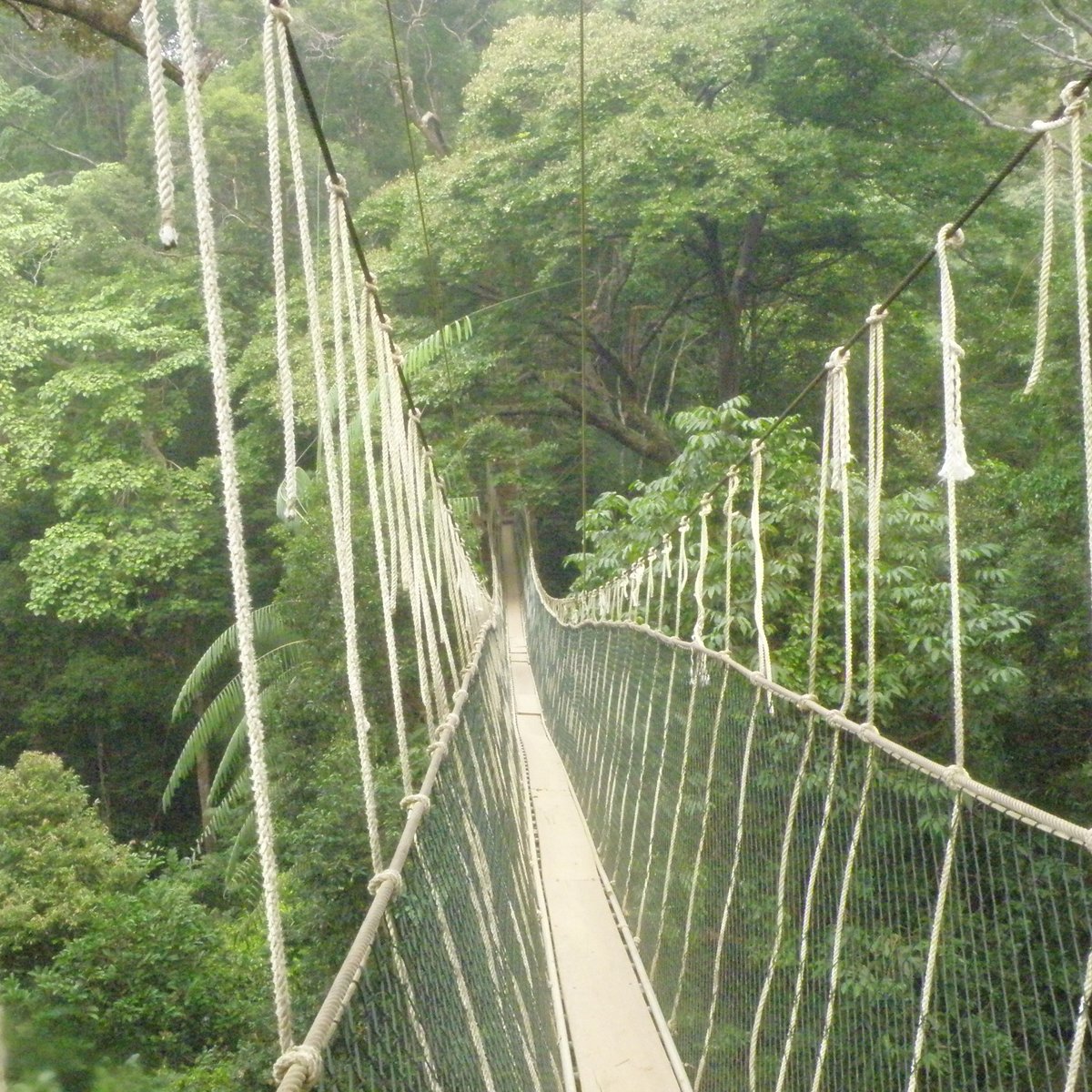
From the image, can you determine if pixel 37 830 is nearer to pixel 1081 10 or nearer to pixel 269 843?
pixel 269 843

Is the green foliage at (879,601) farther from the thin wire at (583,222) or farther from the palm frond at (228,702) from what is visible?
the palm frond at (228,702)

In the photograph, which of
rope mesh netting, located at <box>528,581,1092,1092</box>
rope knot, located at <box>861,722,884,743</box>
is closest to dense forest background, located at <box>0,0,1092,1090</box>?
rope mesh netting, located at <box>528,581,1092,1092</box>

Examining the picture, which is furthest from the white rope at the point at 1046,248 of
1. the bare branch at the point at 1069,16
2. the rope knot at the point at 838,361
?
the bare branch at the point at 1069,16

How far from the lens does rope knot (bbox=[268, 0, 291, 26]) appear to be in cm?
115

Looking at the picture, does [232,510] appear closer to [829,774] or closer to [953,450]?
[953,450]

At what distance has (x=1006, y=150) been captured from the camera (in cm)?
748

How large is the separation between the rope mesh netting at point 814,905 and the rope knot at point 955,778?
1.1 inches

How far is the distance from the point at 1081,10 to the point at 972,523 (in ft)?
10.5

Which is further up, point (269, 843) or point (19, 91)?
point (19, 91)

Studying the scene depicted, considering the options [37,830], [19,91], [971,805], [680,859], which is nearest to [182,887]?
[37,830]

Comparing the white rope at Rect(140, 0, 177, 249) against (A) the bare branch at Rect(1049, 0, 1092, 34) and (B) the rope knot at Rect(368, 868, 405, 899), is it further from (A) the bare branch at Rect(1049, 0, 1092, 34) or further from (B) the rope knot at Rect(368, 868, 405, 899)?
(A) the bare branch at Rect(1049, 0, 1092, 34)

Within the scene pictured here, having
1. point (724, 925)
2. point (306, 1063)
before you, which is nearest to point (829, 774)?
point (724, 925)

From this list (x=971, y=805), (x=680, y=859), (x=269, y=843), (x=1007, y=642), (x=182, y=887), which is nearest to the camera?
(x=269, y=843)

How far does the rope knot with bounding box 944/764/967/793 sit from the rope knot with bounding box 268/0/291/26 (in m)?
0.98
